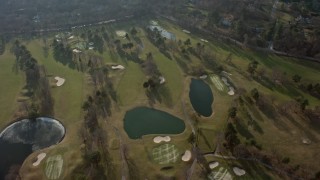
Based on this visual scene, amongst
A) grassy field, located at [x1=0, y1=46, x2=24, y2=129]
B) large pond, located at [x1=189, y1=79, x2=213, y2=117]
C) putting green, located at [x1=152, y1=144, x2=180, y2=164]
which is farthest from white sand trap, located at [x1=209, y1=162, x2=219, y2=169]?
grassy field, located at [x1=0, y1=46, x2=24, y2=129]

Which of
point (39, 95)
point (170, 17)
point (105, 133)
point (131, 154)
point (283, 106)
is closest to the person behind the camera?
point (131, 154)

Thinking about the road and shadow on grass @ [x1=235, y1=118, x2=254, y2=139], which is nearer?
shadow on grass @ [x1=235, y1=118, x2=254, y2=139]

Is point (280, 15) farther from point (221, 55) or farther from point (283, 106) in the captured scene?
point (283, 106)

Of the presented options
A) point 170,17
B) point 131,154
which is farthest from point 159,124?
point 170,17

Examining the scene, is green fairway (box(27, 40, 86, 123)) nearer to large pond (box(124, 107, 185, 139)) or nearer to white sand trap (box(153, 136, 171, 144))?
large pond (box(124, 107, 185, 139))

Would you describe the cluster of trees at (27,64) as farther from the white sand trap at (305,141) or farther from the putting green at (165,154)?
the white sand trap at (305,141)
